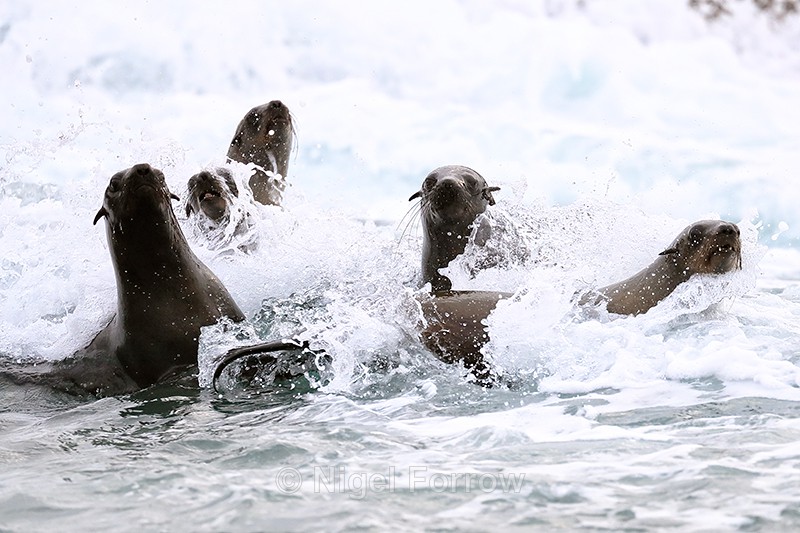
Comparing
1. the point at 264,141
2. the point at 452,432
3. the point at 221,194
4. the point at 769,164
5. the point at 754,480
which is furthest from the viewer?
the point at 769,164

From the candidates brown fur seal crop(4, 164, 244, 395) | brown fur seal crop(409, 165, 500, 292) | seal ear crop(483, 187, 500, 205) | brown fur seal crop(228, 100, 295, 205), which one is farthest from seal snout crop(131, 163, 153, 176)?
A: brown fur seal crop(228, 100, 295, 205)

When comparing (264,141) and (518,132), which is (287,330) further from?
(518,132)

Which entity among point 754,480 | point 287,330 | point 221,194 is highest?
point 221,194

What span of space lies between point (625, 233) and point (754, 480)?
11.2 ft

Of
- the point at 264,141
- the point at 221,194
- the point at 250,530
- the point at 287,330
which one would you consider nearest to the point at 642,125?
the point at 264,141

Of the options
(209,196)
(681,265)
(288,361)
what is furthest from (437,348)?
(209,196)

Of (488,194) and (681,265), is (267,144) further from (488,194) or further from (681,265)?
(681,265)

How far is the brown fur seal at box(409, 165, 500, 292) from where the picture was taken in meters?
6.27

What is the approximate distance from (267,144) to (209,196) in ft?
4.14

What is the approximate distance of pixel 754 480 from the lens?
3.27m

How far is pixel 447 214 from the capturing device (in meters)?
6.30

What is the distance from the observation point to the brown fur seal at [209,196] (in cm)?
698

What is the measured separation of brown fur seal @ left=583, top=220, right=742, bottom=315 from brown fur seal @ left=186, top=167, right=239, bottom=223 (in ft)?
8.76

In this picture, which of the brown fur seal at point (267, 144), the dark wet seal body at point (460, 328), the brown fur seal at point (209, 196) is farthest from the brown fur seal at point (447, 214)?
the brown fur seal at point (267, 144)
